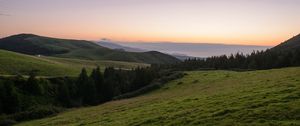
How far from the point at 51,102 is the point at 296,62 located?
57147mm

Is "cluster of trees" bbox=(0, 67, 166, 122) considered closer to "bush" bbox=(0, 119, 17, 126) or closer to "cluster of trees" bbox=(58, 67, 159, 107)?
"cluster of trees" bbox=(58, 67, 159, 107)

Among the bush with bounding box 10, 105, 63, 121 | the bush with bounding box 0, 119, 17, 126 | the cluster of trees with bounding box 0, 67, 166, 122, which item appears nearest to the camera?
the bush with bounding box 0, 119, 17, 126

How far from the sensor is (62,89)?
86.2 m

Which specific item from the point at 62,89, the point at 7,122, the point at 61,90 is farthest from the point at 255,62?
the point at 7,122

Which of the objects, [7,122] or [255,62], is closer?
[7,122]

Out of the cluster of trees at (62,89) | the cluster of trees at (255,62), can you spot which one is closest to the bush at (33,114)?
the cluster of trees at (62,89)

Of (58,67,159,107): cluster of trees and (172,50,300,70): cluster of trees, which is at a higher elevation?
(172,50,300,70): cluster of trees

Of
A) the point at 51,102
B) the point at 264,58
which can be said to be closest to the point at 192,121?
the point at 51,102

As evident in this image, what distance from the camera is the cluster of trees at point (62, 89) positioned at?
2852 inches

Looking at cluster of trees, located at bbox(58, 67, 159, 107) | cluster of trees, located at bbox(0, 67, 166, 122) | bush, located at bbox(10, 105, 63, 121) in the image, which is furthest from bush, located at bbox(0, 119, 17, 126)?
cluster of trees, located at bbox(58, 67, 159, 107)

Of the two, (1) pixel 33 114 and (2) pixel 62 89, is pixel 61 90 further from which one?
(1) pixel 33 114

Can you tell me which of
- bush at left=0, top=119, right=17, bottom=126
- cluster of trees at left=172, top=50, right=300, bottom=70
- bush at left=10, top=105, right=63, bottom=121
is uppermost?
cluster of trees at left=172, top=50, right=300, bottom=70

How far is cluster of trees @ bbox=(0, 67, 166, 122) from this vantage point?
72.4 m

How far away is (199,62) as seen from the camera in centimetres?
12256
